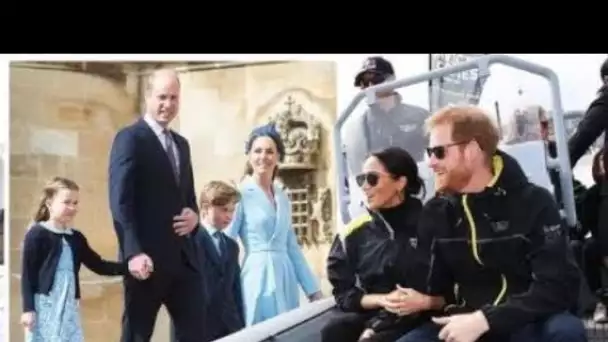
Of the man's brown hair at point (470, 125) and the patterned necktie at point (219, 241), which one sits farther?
the patterned necktie at point (219, 241)

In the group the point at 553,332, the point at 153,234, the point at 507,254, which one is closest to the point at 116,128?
the point at 153,234

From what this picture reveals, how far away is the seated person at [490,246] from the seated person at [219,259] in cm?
40

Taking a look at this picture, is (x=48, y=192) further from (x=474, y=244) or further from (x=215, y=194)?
(x=474, y=244)

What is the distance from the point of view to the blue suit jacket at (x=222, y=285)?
7.84 feet

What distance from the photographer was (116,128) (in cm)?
241

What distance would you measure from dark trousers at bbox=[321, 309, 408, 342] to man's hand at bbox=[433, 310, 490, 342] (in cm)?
11

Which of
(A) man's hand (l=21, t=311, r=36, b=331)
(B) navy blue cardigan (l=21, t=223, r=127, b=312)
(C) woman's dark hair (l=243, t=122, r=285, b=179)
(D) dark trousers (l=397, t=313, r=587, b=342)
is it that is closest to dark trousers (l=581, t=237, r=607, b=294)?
(D) dark trousers (l=397, t=313, r=587, b=342)

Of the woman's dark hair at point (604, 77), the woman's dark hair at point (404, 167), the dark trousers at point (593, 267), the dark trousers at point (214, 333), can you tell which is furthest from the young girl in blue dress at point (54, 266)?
the woman's dark hair at point (604, 77)

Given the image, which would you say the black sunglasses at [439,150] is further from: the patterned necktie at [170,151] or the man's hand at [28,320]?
the man's hand at [28,320]

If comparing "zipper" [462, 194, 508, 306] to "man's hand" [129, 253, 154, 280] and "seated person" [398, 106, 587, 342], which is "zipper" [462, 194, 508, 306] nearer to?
"seated person" [398, 106, 587, 342]

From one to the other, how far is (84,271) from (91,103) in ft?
1.27

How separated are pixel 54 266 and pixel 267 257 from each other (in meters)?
0.49

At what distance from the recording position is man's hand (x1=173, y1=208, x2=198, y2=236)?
239 centimetres
